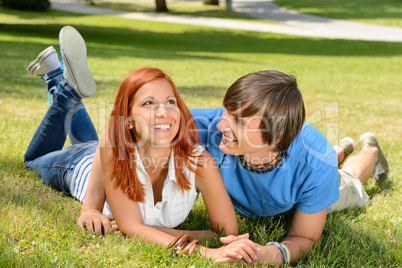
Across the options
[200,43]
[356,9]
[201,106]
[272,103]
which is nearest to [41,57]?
[272,103]

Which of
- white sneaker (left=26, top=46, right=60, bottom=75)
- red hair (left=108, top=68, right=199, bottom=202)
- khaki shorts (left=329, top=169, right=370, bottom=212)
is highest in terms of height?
white sneaker (left=26, top=46, right=60, bottom=75)

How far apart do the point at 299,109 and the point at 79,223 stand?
1482 mm

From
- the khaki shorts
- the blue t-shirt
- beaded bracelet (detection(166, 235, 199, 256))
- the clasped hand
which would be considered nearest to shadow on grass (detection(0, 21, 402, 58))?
the khaki shorts

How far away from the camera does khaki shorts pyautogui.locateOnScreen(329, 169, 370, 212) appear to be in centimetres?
367

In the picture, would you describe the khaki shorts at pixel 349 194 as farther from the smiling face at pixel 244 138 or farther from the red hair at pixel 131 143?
the red hair at pixel 131 143

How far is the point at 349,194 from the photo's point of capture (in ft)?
12.3

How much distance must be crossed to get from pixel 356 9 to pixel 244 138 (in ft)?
109

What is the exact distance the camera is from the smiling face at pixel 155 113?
9.21 feet

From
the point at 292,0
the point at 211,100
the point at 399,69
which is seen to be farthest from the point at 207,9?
the point at 211,100

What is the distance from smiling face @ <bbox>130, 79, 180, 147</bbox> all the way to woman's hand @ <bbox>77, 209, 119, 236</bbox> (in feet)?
1.89

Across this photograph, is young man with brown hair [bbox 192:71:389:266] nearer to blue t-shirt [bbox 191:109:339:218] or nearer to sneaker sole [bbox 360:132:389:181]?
blue t-shirt [bbox 191:109:339:218]

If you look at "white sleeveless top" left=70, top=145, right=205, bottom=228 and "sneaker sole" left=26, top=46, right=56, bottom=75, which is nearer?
"white sleeveless top" left=70, top=145, right=205, bottom=228

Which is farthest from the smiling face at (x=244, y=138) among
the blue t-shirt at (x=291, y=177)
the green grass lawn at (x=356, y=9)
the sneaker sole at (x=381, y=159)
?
the green grass lawn at (x=356, y=9)

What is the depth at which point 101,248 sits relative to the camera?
9.00 ft
